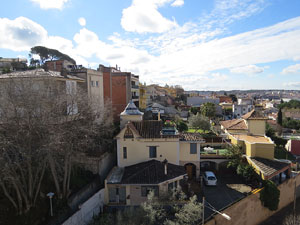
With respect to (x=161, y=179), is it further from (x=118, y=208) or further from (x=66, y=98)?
(x=66, y=98)

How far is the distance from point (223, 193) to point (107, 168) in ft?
40.4

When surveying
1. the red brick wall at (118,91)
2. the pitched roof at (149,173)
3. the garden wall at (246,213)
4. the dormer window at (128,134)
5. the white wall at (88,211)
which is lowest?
the garden wall at (246,213)

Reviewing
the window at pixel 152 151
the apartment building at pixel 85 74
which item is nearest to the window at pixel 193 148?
the window at pixel 152 151

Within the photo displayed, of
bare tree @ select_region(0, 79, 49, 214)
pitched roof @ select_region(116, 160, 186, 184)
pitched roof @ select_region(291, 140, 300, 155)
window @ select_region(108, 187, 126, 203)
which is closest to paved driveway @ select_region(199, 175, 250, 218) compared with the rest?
pitched roof @ select_region(116, 160, 186, 184)

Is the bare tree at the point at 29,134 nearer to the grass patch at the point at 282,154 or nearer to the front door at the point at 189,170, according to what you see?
the front door at the point at 189,170

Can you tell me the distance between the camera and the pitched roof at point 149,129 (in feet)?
67.0

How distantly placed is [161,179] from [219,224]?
5.80 meters

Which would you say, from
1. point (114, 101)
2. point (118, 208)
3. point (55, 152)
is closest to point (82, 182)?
point (118, 208)

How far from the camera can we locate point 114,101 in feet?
128

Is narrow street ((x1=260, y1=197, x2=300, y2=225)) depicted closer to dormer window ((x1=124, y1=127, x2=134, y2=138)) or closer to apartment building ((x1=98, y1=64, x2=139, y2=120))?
dormer window ((x1=124, y1=127, x2=134, y2=138))

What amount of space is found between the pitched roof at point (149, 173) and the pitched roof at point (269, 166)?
8.76 metres

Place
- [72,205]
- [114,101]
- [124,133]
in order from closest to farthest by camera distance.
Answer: [72,205] < [124,133] < [114,101]

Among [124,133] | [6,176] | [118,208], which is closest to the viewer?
[6,176]

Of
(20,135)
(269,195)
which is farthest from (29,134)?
(269,195)
